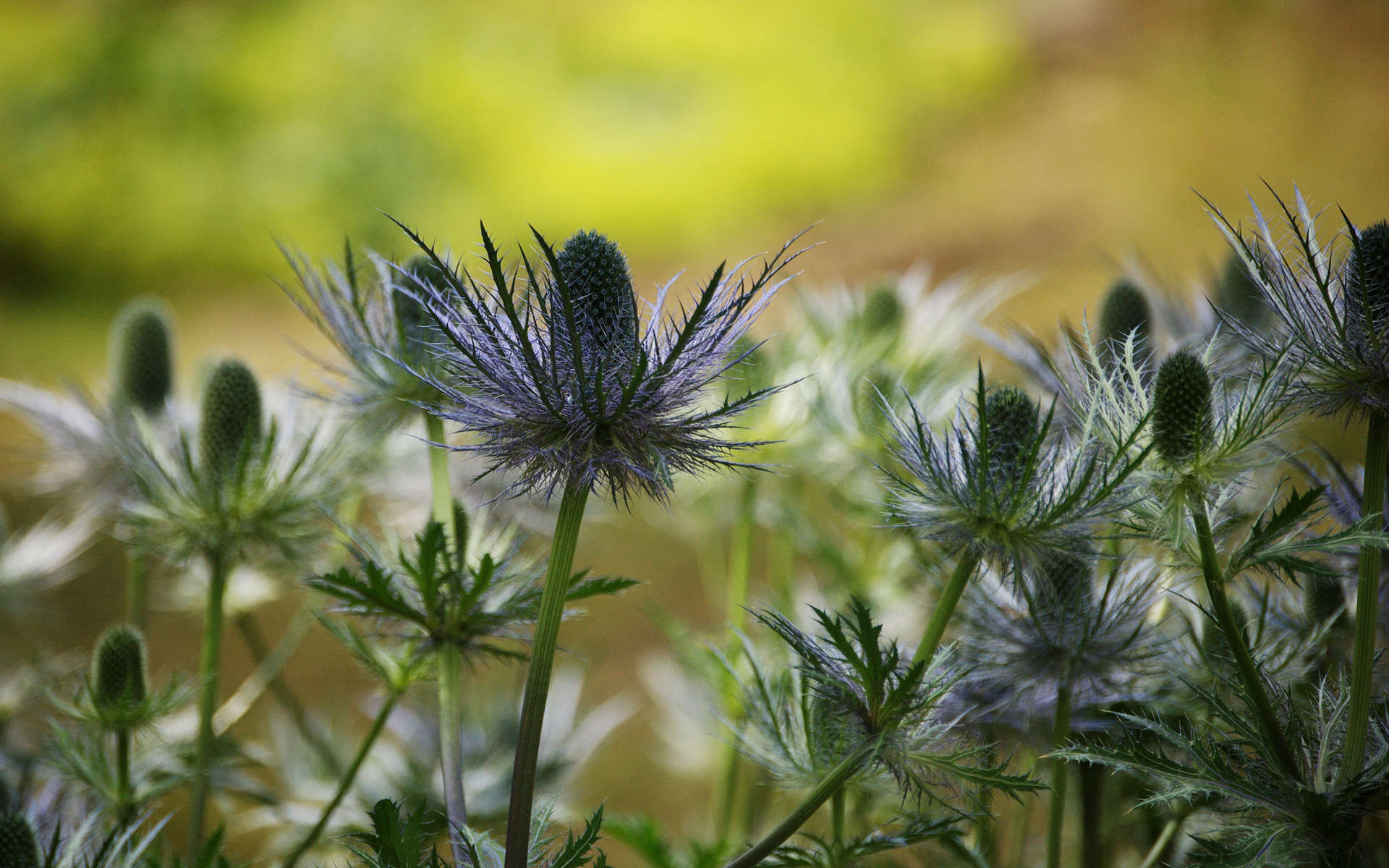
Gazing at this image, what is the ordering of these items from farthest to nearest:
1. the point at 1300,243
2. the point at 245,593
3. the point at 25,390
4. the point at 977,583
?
the point at 245,593
the point at 25,390
the point at 977,583
the point at 1300,243

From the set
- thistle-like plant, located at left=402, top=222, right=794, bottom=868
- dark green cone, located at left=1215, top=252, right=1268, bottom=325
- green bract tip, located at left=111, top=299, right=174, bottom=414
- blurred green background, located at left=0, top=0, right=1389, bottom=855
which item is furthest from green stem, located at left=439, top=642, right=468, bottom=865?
blurred green background, located at left=0, top=0, right=1389, bottom=855

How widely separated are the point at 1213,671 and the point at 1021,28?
5.25 feet

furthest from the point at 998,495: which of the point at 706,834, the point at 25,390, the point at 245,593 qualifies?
the point at 706,834

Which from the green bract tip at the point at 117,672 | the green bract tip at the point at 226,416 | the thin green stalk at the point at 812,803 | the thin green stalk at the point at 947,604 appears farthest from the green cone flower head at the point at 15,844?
the thin green stalk at the point at 947,604

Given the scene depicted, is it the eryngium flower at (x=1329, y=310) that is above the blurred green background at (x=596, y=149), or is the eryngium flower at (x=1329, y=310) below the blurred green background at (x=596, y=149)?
below

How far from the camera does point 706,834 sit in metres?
1.65

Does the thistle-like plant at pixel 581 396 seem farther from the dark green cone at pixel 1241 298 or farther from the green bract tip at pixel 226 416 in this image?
the dark green cone at pixel 1241 298

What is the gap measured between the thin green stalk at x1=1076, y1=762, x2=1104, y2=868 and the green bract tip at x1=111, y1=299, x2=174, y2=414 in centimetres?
105

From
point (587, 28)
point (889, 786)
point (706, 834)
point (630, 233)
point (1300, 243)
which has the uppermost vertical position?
point (587, 28)

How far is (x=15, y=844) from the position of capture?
2.35ft

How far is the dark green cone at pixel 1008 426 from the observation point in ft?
2.09

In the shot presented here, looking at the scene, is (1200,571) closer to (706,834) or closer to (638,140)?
(706,834)

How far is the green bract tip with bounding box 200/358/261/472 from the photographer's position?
87cm

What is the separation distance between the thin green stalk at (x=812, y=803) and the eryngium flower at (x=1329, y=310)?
0.35 m
